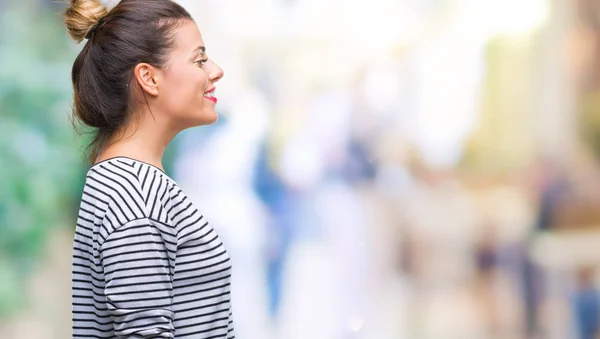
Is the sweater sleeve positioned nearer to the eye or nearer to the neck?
the neck

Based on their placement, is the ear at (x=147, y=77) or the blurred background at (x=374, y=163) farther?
the blurred background at (x=374, y=163)

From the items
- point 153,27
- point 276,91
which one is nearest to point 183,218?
point 153,27

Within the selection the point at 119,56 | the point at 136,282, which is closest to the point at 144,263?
the point at 136,282

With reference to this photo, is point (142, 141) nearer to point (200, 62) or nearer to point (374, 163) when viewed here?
point (200, 62)

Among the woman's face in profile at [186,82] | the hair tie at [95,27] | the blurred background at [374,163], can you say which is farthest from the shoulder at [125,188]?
the blurred background at [374,163]

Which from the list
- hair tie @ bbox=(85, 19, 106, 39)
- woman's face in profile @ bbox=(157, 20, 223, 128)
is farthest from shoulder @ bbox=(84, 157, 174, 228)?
hair tie @ bbox=(85, 19, 106, 39)

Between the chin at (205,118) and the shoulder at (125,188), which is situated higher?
the chin at (205,118)

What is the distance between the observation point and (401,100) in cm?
179

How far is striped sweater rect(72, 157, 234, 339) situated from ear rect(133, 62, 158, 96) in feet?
0.43

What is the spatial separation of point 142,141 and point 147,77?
11cm

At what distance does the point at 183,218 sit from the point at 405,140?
0.81 metres

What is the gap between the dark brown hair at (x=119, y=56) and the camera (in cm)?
119

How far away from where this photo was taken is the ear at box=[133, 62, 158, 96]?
118cm

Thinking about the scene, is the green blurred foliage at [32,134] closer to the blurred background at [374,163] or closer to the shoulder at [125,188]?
the blurred background at [374,163]
